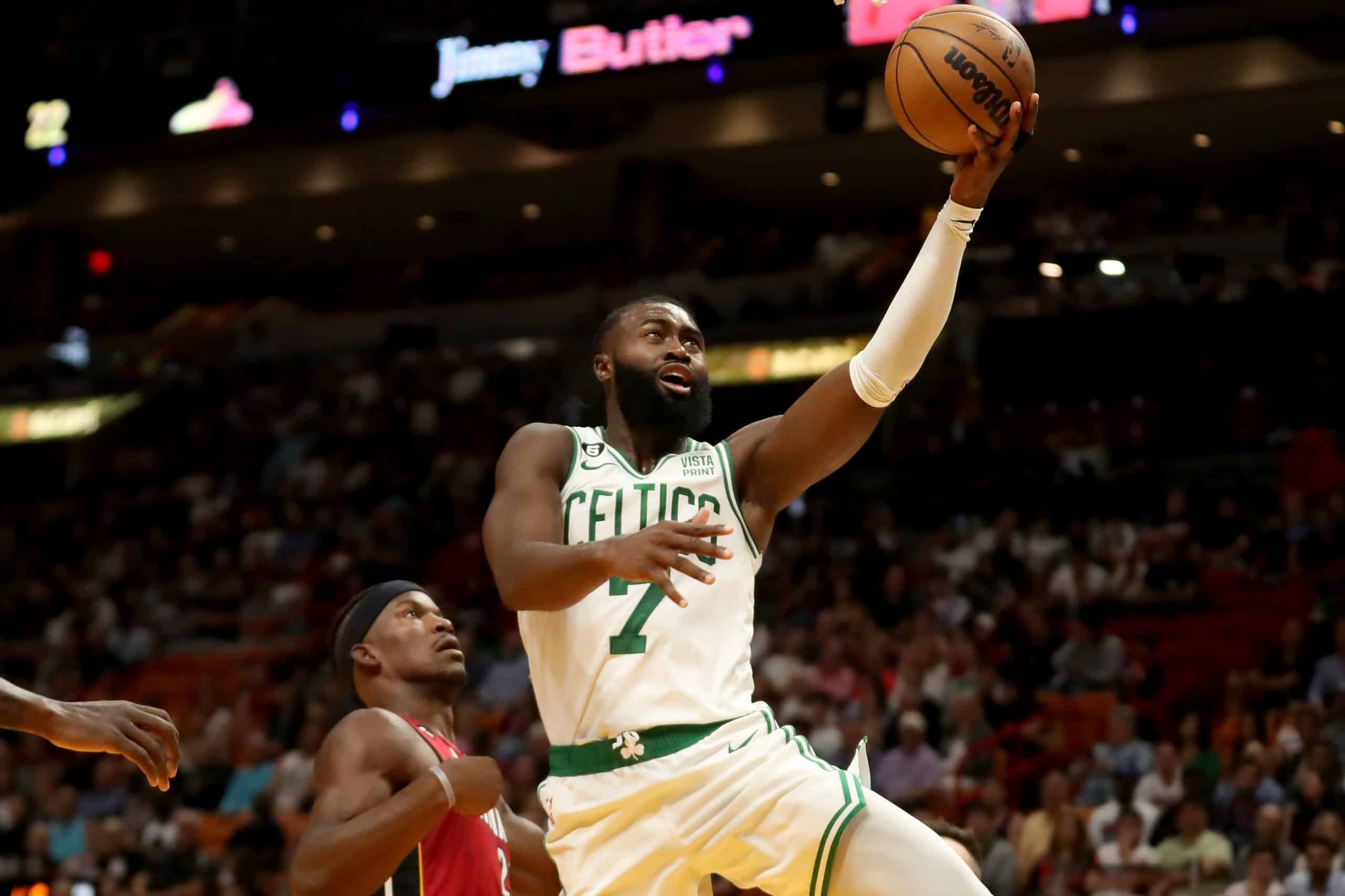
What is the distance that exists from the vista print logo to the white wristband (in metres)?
15.0

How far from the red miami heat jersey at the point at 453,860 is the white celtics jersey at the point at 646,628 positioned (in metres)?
0.52

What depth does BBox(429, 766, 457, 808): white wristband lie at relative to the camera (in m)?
4.40

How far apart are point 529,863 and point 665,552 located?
71.2 inches

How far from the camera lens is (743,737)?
13.9 ft

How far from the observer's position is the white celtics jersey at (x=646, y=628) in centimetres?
429

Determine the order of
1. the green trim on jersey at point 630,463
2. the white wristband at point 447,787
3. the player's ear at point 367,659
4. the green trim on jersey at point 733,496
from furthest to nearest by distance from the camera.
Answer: the player's ear at point 367,659, the green trim on jersey at point 630,463, the green trim on jersey at point 733,496, the white wristband at point 447,787

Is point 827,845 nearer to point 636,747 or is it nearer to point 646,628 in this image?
point 636,747

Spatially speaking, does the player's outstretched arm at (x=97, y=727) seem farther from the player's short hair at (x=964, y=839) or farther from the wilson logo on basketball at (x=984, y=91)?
the player's short hair at (x=964, y=839)

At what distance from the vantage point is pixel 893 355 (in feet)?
14.2

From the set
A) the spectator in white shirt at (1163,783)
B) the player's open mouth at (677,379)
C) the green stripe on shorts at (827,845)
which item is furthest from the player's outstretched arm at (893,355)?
the spectator in white shirt at (1163,783)

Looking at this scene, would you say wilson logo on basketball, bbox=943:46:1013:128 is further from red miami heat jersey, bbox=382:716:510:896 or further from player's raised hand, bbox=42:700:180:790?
player's raised hand, bbox=42:700:180:790

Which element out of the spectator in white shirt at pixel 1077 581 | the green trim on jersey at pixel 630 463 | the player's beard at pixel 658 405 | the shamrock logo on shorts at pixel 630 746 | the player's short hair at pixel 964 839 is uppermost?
the player's beard at pixel 658 405

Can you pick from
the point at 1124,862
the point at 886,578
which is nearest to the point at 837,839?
the point at 1124,862

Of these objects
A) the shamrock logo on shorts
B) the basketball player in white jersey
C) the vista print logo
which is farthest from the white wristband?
the vista print logo
